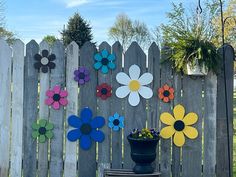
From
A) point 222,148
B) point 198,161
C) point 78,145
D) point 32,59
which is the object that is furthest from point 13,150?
point 222,148

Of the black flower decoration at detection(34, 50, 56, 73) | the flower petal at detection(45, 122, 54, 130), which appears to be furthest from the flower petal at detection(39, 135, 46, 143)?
the black flower decoration at detection(34, 50, 56, 73)

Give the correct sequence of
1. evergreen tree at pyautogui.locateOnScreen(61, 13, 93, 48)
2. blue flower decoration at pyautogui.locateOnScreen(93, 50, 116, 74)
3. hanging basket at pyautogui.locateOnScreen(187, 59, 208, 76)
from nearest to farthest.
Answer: hanging basket at pyautogui.locateOnScreen(187, 59, 208, 76), blue flower decoration at pyautogui.locateOnScreen(93, 50, 116, 74), evergreen tree at pyautogui.locateOnScreen(61, 13, 93, 48)

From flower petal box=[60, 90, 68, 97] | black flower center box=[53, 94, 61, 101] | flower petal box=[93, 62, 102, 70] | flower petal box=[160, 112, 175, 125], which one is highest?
flower petal box=[93, 62, 102, 70]

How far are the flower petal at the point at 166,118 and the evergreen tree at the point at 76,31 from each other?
17.0 metres

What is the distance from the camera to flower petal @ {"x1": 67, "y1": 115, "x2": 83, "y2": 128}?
11.4 ft

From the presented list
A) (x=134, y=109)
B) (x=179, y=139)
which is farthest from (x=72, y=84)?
(x=179, y=139)

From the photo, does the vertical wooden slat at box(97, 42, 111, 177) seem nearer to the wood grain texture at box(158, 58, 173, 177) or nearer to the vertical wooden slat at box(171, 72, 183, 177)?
the wood grain texture at box(158, 58, 173, 177)

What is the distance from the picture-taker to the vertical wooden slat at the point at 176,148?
3.48 meters

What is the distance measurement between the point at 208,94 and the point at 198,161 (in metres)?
0.71

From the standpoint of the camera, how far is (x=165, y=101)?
346 cm

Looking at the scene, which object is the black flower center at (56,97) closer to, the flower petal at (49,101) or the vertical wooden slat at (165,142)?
the flower petal at (49,101)

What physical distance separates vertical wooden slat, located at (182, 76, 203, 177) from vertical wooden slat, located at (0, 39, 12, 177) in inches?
72.3

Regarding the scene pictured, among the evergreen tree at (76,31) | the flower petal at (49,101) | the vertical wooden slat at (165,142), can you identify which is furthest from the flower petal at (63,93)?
the evergreen tree at (76,31)

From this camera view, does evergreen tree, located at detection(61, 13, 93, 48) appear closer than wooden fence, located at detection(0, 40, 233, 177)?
No
